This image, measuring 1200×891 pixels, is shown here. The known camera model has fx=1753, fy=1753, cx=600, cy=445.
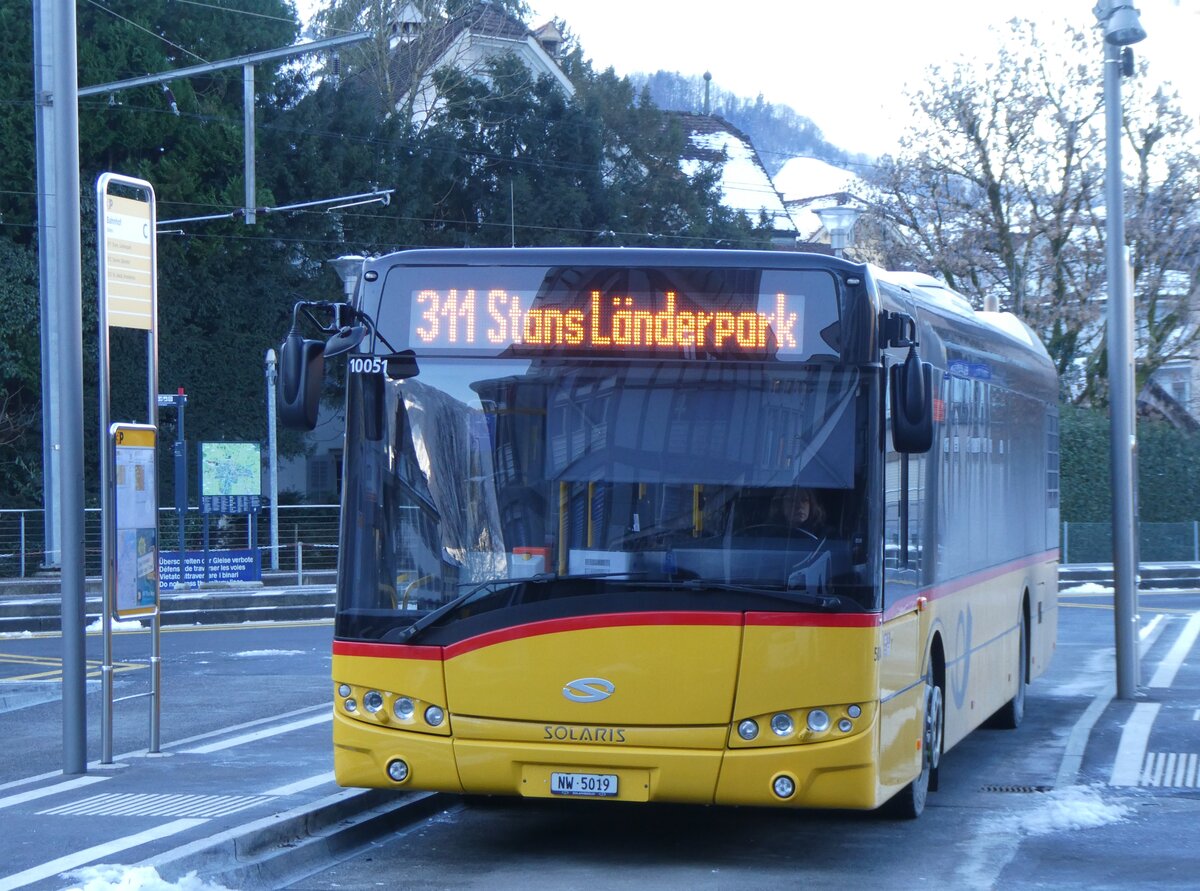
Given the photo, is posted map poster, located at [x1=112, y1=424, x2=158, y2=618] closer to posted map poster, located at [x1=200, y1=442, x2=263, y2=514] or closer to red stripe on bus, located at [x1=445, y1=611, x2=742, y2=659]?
red stripe on bus, located at [x1=445, y1=611, x2=742, y2=659]

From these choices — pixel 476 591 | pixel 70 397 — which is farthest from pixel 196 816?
pixel 70 397

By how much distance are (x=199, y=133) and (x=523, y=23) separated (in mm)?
19421

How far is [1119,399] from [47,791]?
9691 millimetres

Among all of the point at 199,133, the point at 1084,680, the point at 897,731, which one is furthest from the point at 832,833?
the point at 199,133

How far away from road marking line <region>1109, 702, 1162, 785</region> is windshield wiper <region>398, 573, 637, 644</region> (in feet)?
15.1

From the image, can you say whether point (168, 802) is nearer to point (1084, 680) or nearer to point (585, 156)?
point (1084, 680)

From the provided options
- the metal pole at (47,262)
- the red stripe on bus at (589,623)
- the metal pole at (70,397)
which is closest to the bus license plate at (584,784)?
the red stripe on bus at (589,623)

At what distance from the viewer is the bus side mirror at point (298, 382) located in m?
7.80

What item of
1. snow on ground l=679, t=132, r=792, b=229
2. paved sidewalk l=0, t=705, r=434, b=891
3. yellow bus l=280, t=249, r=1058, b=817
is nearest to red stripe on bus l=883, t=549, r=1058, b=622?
yellow bus l=280, t=249, r=1058, b=817

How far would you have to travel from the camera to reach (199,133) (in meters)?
37.2

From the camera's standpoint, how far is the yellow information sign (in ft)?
34.7

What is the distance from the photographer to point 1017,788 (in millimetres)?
10617

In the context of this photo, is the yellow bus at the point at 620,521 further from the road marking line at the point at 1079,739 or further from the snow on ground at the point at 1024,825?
the road marking line at the point at 1079,739

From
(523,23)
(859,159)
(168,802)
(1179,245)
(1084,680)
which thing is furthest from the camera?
(523,23)
